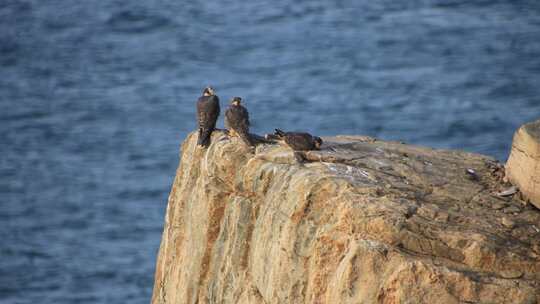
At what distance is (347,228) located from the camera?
18.3 m

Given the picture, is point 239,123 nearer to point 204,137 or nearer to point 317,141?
point 204,137

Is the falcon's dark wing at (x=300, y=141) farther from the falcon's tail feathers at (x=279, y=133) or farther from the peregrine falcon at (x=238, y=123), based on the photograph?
the peregrine falcon at (x=238, y=123)

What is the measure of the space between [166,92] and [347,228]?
86.3 m

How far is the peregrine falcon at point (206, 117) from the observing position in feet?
71.8

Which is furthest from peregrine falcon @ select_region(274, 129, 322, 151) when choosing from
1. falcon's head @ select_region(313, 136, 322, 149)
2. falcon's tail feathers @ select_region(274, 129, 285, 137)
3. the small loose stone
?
the small loose stone

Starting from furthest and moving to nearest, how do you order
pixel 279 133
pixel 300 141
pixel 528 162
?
pixel 279 133 < pixel 300 141 < pixel 528 162

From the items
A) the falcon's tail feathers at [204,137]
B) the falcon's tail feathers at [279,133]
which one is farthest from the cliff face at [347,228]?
the falcon's tail feathers at [279,133]

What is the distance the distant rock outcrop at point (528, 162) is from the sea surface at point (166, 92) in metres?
45.3

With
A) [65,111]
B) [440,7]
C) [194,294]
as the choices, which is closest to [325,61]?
[440,7]

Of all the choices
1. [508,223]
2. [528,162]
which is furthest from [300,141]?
[508,223]

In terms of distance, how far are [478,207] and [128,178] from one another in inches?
2659

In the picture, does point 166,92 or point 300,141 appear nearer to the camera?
point 300,141

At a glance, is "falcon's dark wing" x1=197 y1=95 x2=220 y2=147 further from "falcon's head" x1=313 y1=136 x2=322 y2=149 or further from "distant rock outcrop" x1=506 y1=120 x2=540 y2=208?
"distant rock outcrop" x1=506 y1=120 x2=540 y2=208

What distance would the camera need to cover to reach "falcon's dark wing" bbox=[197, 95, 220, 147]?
71.8 ft
